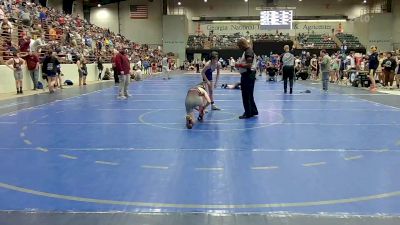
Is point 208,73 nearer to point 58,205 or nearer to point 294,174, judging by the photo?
point 294,174

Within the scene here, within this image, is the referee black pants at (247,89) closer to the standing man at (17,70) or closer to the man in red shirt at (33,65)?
the standing man at (17,70)

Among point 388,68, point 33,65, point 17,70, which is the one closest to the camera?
point 17,70

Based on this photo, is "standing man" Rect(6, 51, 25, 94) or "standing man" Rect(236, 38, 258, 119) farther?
"standing man" Rect(6, 51, 25, 94)

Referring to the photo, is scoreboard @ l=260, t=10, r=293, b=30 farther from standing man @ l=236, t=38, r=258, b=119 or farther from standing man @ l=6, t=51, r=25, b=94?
standing man @ l=236, t=38, r=258, b=119

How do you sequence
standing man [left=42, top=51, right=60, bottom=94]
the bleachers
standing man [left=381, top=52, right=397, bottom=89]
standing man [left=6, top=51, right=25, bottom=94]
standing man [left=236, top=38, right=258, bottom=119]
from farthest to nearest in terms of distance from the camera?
the bleachers < standing man [left=381, top=52, right=397, bottom=89] < standing man [left=42, top=51, right=60, bottom=94] < standing man [left=6, top=51, right=25, bottom=94] < standing man [left=236, top=38, right=258, bottom=119]

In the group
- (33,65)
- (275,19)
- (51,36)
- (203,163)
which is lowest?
(203,163)

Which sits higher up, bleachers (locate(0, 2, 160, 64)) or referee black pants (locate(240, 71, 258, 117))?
bleachers (locate(0, 2, 160, 64))

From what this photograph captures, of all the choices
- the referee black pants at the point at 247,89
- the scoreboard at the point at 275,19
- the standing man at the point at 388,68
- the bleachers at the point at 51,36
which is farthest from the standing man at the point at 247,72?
the scoreboard at the point at 275,19

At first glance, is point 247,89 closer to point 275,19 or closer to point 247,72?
point 247,72

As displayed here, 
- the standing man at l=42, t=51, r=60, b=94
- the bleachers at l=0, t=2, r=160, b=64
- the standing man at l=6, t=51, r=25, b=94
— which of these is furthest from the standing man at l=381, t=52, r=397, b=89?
the bleachers at l=0, t=2, r=160, b=64

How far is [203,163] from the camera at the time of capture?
5688mm

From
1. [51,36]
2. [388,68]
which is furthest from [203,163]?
[51,36]

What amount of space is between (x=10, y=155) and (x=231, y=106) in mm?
7188

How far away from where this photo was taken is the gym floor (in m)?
4.15
